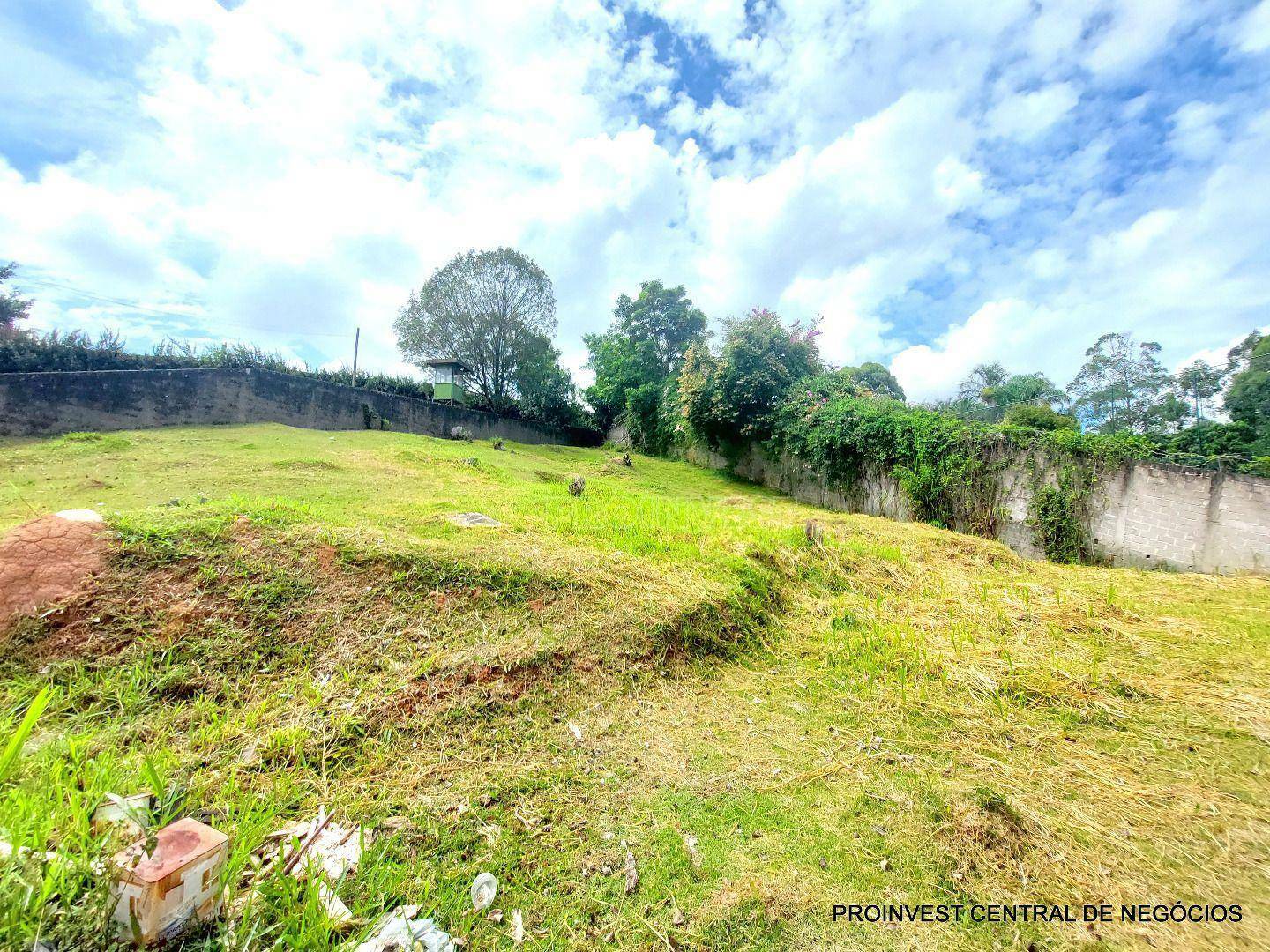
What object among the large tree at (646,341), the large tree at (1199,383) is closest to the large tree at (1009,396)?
the large tree at (1199,383)

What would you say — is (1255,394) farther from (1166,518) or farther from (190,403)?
(190,403)

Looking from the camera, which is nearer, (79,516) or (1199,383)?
(79,516)

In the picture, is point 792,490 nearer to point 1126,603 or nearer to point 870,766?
point 1126,603

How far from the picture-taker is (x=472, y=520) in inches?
167

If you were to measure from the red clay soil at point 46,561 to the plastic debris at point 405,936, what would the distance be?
7.64 feet

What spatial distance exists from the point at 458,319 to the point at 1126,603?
21092 mm

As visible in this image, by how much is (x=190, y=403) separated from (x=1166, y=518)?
16.9m

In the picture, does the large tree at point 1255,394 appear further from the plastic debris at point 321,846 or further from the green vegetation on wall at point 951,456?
the plastic debris at point 321,846

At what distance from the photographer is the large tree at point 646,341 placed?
20.8 metres

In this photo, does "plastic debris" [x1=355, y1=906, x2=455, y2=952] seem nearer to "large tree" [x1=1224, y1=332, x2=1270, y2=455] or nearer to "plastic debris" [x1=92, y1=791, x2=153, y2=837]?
"plastic debris" [x1=92, y1=791, x2=153, y2=837]

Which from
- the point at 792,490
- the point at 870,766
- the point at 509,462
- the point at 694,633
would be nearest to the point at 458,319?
the point at 509,462

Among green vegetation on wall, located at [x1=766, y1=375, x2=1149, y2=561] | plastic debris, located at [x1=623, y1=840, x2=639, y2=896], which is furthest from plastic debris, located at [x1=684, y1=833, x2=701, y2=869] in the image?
green vegetation on wall, located at [x1=766, y1=375, x2=1149, y2=561]

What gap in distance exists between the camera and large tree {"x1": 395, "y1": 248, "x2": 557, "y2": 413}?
19.7m

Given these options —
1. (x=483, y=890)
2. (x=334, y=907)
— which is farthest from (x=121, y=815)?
(x=483, y=890)
